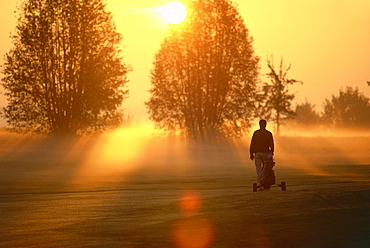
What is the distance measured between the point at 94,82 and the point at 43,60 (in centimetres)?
394

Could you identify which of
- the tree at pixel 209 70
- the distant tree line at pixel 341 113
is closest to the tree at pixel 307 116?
the distant tree line at pixel 341 113

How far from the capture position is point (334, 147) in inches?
3014

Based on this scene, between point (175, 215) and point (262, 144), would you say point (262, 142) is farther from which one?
point (175, 215)

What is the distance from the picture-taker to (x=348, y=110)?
129m

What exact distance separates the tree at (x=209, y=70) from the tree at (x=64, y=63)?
8.39 metres

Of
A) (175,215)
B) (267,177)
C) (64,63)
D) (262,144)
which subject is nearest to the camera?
(175,215)

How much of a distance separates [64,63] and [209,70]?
1232 cm

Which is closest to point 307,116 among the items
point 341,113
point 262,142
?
point 341,113

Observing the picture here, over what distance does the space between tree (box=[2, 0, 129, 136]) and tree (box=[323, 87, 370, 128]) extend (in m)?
73.2

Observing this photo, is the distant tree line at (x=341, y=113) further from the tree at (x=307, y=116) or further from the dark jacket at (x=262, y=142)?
the dark jacket at (x=262, y=142)

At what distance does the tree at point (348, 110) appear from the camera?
126125mm

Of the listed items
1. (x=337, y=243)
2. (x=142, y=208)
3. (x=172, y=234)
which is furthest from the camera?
(x=142, y=208)

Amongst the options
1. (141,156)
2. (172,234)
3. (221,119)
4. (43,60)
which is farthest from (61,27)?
(172,234)

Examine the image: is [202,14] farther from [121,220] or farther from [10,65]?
[121,220]
